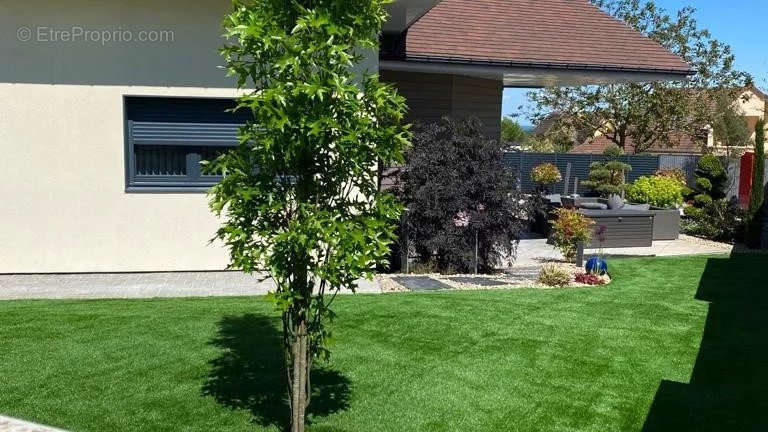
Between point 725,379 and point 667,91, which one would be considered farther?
point 667,91

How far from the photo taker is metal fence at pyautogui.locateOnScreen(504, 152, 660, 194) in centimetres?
2934

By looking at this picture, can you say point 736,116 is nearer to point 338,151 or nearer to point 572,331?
point 572,331

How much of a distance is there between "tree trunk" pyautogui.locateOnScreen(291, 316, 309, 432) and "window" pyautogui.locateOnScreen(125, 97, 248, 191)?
22.1ft

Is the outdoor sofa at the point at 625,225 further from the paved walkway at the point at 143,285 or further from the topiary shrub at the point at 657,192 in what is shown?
the paved walkway at the point at 143,285

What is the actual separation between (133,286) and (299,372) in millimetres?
6054

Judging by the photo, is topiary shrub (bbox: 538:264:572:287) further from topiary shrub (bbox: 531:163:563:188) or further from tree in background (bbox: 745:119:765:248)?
topiary shrub (bbox: 531:163:563:188)

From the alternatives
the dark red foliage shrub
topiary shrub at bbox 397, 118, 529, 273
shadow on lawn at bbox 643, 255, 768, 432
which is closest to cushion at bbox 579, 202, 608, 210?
topiary shrub at bbox 397, 118, 529, 273

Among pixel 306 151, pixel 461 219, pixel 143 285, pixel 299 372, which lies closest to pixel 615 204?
pixel 461 219

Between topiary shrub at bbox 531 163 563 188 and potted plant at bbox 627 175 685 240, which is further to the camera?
topiary shrub at bbox 531 163 563 188

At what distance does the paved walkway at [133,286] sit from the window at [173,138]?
139cm

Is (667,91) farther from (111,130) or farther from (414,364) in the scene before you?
(414,364)

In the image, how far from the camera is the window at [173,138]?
10.7 m

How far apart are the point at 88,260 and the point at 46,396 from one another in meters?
5.46

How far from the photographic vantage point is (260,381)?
Answer: 602cm
